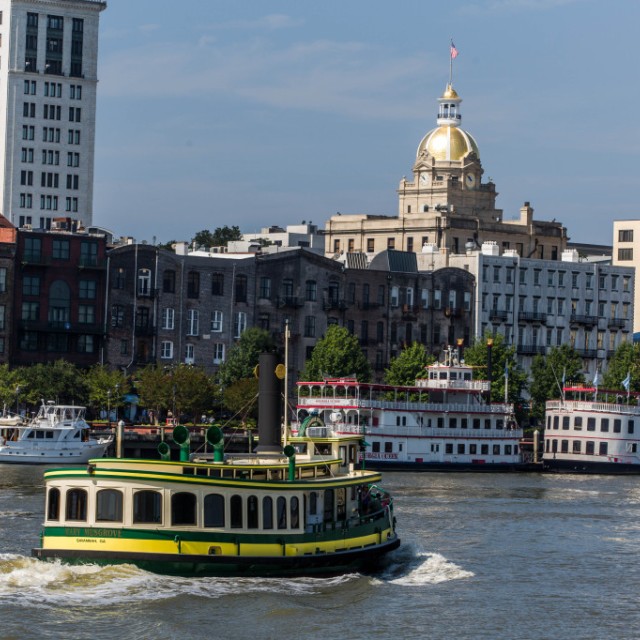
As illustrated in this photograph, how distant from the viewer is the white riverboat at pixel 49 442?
111 meters

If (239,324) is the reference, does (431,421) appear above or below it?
below

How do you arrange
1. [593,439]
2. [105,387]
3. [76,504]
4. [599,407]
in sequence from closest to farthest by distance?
[76,504]
[593,439]
[599,407]
[105,387]

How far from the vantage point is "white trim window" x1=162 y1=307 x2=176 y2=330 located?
13588 centimetres

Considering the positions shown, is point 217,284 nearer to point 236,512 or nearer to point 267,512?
point 267,512

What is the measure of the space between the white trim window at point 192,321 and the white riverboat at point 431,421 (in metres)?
19.5

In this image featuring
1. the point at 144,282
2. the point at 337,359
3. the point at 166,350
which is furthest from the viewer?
the point at 166,350

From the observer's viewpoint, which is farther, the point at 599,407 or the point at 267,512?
the point at 599,407

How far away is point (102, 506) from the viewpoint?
52094 mm

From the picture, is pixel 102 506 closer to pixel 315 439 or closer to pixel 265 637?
pixel 265 637

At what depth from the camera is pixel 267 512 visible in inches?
2141

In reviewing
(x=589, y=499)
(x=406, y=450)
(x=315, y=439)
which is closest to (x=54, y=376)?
(x=406, y=450)

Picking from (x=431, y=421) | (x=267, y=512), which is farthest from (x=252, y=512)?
(x=431, y=421)

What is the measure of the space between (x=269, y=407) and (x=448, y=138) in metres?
126

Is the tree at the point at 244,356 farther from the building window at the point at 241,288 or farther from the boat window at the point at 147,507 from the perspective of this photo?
the boat window at the point at 147,507
